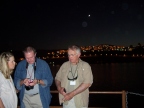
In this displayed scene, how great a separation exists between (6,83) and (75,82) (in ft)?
3.46

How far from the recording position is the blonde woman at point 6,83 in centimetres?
283

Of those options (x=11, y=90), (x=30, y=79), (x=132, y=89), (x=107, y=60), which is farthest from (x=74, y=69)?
(x=107, y=60)

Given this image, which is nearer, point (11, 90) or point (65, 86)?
point (11, 90)

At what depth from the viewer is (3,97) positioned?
283 centimetres

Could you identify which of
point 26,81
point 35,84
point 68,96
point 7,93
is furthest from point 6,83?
point 68,96

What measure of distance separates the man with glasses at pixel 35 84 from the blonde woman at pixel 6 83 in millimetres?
497

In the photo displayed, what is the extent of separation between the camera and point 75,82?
10.9ft

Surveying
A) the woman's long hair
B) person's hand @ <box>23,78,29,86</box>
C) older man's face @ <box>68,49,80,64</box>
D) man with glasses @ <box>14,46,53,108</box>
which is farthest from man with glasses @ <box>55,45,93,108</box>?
the woman's long hair

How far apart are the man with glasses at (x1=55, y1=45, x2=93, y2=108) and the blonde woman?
80 centimetres

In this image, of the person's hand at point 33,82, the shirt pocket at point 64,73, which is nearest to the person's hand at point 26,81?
the person's hand at point 33,82

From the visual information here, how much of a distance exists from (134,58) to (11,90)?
173 meters

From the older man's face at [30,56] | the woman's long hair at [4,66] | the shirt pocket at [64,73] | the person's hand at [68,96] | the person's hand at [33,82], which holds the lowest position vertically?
the person's hand at [68,96]

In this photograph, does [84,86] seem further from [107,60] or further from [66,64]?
[107,60]

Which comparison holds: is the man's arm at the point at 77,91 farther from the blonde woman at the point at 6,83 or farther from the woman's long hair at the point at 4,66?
the woman's long hair at the point at 4,66
